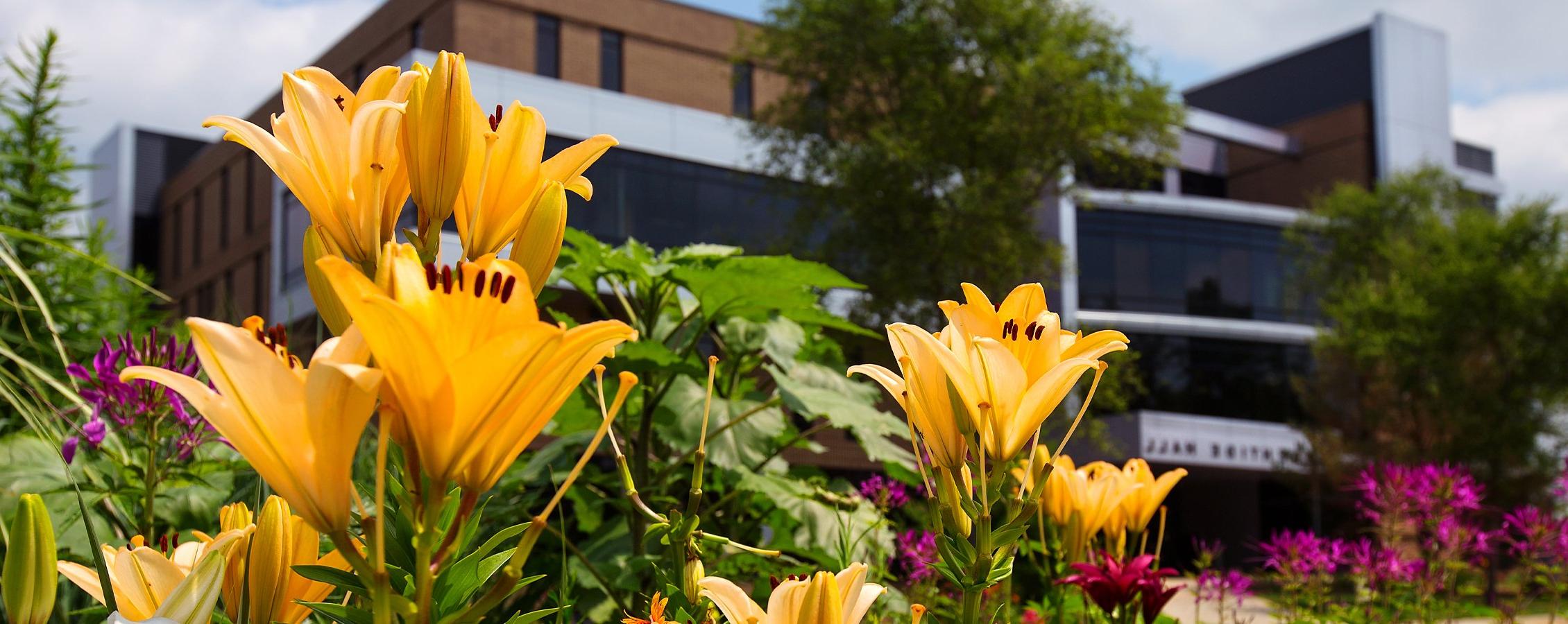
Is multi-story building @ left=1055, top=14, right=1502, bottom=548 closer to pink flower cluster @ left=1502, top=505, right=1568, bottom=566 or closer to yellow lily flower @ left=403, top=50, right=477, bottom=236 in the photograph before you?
pink flower cluster @ left=1502, top=505, right=1568, bottom=566

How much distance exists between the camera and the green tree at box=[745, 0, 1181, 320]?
2269cm

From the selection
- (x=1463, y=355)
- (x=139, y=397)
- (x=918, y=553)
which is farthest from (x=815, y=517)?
(x=1463, y=355)

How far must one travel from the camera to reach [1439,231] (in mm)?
29312

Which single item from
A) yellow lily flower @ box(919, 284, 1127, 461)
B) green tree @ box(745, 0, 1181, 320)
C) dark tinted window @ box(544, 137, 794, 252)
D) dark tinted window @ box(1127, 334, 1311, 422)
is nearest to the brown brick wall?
dark tinted window @ box(1127, 334, 1311, 422)

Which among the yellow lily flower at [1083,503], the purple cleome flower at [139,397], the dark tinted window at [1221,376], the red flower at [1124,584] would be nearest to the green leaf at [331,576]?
the purple cleome flower at [139,397]

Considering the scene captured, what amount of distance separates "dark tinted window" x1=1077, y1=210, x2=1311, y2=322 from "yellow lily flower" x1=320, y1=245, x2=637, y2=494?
33461 millimetres

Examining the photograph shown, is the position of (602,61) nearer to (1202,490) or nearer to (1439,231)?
(1439,231)

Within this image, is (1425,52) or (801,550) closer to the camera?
(801,550)

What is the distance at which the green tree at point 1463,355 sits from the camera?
2634cm

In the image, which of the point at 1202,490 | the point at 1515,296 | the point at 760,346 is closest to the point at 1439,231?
the point at 1515,296

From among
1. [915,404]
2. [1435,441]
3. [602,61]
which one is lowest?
[1435,441]

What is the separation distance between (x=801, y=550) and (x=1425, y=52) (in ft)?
143

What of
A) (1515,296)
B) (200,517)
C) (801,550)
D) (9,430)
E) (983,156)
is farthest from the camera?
(1515,296)

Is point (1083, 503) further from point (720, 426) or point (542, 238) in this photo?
point (542, 238)
